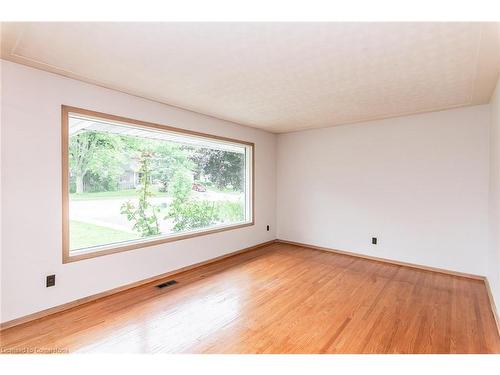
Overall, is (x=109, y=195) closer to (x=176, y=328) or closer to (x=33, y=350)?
(x=33, y=350)

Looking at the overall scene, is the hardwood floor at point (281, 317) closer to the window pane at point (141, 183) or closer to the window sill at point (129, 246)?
the window sill at point (129, 246)

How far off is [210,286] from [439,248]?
132 inches

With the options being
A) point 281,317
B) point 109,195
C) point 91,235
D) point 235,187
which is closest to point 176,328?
point 281,317

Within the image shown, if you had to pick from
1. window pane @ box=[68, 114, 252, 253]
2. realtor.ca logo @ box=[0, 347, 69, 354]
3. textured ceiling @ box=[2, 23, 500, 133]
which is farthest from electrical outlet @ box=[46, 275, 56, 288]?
textured ceiling @ box=[2, 23, 500, 133]

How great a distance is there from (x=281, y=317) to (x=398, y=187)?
290 centimetres

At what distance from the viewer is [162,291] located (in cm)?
298

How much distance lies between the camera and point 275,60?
2.18 m

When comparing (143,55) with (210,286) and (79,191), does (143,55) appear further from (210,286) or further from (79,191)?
(210,286)

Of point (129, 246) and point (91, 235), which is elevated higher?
point (91, 235)

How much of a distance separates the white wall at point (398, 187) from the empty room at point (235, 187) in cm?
2

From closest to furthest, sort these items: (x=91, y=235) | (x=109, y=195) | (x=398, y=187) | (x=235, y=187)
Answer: (x=91, y=235) → (x=109, y=195) → (x=398, y=187) → (x=235, y=187)

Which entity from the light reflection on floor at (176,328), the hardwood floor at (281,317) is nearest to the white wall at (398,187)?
the hardwood floor at (281,317)
